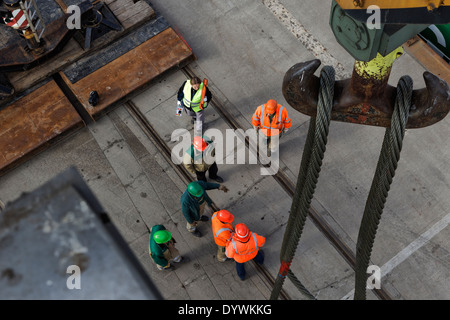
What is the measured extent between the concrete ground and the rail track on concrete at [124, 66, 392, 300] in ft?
0.34

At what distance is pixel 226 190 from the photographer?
32.3ft

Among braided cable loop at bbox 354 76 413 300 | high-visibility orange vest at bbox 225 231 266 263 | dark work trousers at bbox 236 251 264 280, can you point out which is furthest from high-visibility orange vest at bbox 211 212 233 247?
braided cable loop at bbox 354 76 413 300

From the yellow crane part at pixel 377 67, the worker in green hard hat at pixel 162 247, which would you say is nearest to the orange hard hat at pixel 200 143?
the worker in green hard hat at pixel 162 247

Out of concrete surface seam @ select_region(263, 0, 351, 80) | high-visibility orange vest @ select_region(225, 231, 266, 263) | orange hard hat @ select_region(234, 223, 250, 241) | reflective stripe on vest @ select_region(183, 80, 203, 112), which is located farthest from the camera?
concrete surface seam @ select_region(263, 0, 351, 80)

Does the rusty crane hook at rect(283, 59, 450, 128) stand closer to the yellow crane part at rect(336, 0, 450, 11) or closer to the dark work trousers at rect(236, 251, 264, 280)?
the yellow crane part at rect(336, 0, 450, 11)

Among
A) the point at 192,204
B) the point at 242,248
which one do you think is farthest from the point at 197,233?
the point at 242,248

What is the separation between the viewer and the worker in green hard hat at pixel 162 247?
8.36 meters

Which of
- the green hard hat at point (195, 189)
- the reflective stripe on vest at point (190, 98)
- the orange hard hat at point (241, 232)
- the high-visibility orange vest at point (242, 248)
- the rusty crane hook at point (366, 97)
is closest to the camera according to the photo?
the rusty crane hook at point (366, 97)

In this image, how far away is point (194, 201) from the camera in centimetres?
894

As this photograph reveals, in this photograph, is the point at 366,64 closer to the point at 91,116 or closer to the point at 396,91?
the point at 396,91

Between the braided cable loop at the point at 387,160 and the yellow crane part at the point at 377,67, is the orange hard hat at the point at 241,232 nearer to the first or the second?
the braided cable loop at the point at 387,160

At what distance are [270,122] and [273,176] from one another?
128 centimetres

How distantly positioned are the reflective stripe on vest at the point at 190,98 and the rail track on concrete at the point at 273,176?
1210mm

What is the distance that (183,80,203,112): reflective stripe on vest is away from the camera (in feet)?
32.3
